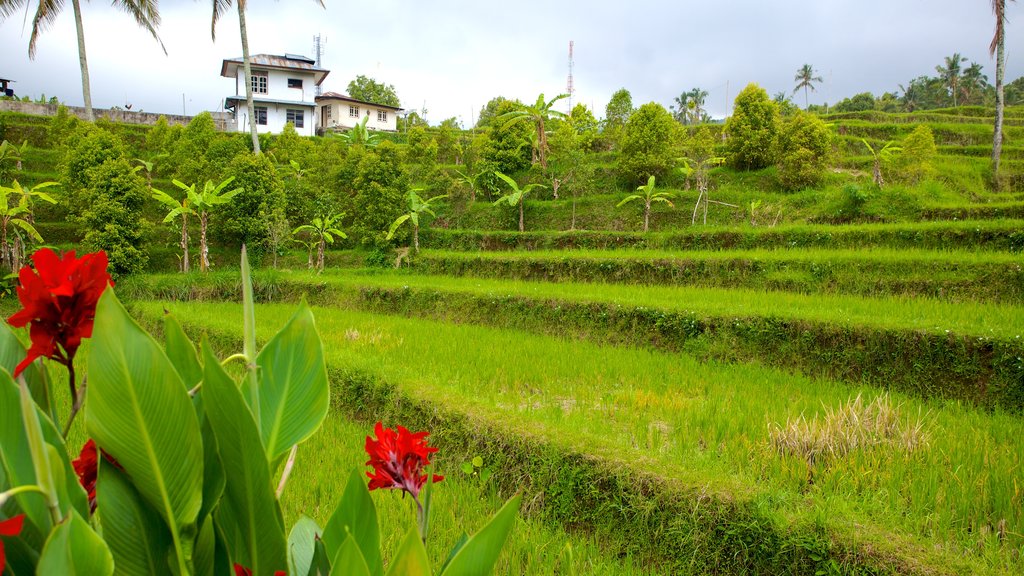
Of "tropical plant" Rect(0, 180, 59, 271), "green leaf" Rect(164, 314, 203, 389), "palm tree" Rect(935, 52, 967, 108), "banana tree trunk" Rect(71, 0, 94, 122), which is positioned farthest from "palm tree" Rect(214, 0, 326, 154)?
"palm tree" Rect(935, 52, 967, 108)

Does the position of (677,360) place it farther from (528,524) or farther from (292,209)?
(292,209)

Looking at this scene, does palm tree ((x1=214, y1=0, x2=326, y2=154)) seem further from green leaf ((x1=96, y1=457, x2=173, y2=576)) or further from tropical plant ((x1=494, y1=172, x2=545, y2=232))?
green leaf ((x1=96, y1=457, x2=173, y2=576))

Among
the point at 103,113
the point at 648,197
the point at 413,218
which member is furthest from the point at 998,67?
the point at 103,113

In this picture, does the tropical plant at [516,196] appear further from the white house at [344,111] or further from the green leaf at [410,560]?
the white house at [344,111]

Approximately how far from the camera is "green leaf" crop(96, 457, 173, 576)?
2.59 feet

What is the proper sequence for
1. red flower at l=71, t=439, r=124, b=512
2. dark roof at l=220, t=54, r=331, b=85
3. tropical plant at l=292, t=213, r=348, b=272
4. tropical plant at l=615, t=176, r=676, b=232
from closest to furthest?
red flower at l=71, t=439, r=124, b=512 < tropical plant at l=615, t=176, r=676, b=232 < tropical plant at l=292, t=213, r=348, b=272 < dark roof at l=220, t=54, r=331, b=85

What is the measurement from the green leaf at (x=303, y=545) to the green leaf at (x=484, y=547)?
322 mm

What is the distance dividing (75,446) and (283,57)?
27.6m

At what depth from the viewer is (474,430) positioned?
10.7 ft

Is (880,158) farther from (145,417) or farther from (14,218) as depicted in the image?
(14,218)

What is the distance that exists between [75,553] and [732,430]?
2993 mm

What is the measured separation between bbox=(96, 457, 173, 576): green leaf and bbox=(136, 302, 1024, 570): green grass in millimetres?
2008

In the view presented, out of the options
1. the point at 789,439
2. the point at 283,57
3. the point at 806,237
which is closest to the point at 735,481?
the point at 789,439

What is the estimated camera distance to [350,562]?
28.7 inches
